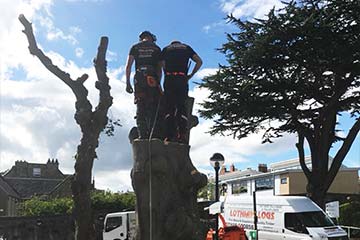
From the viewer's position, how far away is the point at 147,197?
7.18m

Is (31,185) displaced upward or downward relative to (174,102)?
downward

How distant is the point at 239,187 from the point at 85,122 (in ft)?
164

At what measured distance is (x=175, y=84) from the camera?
7.90 m

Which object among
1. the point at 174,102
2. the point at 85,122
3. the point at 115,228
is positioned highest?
the point at 85,122

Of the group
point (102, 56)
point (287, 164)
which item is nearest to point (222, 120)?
point (102, 56)

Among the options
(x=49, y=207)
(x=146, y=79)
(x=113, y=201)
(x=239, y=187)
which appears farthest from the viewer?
(x=239, y=187)

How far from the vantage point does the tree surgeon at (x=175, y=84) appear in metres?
7.84

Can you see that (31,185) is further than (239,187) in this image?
Yes

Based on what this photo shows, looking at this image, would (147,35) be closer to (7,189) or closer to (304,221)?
(304,221)

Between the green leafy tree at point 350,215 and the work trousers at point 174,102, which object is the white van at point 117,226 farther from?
the work trousers at point 174,102

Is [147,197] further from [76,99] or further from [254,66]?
[254,66]

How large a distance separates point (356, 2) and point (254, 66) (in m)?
5.28

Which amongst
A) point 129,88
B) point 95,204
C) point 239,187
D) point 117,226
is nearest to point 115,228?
point 117,226

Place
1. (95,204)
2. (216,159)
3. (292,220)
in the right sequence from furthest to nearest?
(95,204) < (292,220) < (216,159)
